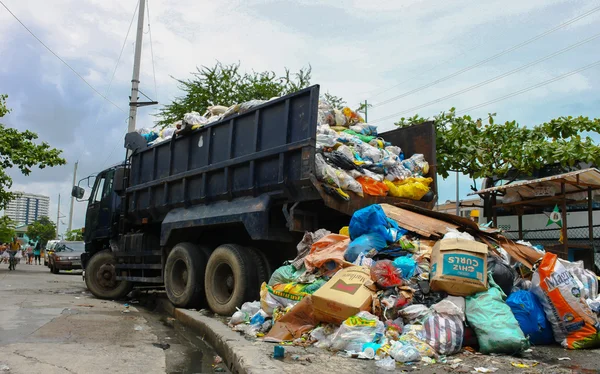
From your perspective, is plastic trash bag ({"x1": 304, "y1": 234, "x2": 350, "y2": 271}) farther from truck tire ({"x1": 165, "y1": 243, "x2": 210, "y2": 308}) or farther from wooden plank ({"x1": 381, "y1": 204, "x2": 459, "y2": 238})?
truck tire ({"x1": 165, "y1": 243, "x2": 210, "y2": 308})

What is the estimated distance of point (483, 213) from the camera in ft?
32.8

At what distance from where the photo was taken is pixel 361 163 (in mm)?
5730

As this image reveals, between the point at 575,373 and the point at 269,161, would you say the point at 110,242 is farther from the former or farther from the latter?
the point at 575,373

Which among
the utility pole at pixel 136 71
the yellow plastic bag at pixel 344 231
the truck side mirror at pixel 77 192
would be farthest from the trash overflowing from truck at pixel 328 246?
the utility pole at pixel 136 71

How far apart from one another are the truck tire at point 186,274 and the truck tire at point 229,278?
30 centimetres

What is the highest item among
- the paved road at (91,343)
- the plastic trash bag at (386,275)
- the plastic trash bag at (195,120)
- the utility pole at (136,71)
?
the utility pole at (136,71)

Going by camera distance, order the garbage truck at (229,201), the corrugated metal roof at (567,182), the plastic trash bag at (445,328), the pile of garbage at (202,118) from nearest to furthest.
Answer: the plastic trash bag at (445,328), the garbage truck at (229,201), the pile of garbage at (202,118), the corrugated metal roof at (567,182)

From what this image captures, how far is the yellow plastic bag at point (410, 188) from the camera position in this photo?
19.5 ft

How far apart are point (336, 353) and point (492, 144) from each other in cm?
885

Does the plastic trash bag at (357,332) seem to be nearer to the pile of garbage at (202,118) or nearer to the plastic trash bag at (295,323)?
the plastic trash bag at (295,323)

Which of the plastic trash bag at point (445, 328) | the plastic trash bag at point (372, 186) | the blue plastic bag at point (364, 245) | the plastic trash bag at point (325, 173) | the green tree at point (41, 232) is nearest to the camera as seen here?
the plastic trash bag at point (445, 328)

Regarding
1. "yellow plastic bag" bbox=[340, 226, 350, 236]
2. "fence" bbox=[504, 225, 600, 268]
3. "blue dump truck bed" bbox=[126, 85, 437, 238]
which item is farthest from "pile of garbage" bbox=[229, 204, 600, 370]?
"fence" bbox=[504, 225, 600, 268]

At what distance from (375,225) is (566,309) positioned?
1730 millimetres

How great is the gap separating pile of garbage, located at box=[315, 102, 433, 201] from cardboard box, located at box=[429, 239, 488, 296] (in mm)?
1493
